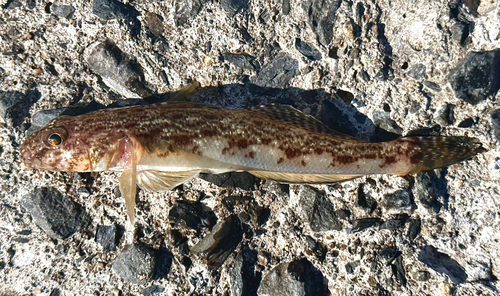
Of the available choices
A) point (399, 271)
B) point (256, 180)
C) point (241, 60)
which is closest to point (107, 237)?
point (256, 180)

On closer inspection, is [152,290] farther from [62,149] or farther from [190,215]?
[62,149]

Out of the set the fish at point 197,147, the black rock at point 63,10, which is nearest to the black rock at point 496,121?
the fish at point 197,147

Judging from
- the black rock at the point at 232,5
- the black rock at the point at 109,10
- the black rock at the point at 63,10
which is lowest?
the black rock at the point at 63,10

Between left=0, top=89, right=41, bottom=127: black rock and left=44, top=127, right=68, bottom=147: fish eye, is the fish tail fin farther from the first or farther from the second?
left=0, top=89, right=41, bottom=127: black rock

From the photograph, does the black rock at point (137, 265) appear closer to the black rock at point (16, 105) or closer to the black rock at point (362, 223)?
the black rock at point (16, 105)

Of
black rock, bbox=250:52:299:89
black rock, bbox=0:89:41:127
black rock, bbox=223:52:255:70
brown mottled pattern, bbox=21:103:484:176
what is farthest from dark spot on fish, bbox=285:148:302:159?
black rock, bbox=0:89:41:127

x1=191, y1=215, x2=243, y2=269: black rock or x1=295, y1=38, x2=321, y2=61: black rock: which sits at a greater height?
x1=295, y1=38, x2=321, y2=61: black rock
